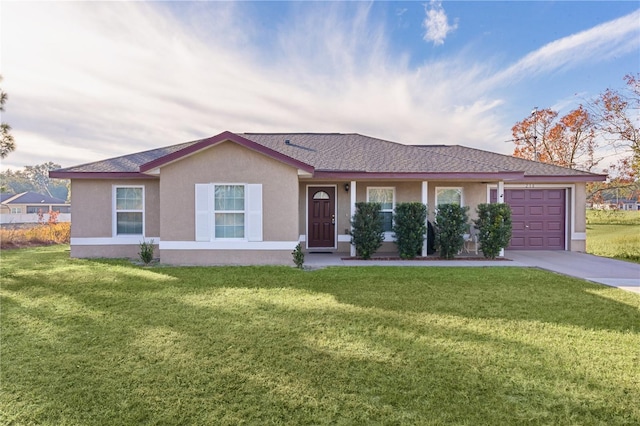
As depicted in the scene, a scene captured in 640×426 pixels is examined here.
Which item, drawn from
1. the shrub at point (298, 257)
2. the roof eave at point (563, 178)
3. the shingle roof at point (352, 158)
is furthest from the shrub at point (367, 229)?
the roof eave at point (563, 178)

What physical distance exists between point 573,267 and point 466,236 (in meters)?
2.95

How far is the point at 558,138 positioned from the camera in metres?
21.2

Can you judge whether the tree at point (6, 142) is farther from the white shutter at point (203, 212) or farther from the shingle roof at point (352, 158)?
the white shutter at point (203, 212)

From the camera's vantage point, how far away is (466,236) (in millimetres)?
10531

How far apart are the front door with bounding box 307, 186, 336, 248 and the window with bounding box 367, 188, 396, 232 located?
1406mm

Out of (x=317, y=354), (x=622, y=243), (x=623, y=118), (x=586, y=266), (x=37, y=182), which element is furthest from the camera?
(x=37, y=182)

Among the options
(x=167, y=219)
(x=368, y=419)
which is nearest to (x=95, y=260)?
(x=167, y=219)

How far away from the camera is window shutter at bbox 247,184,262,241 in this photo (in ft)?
28.7

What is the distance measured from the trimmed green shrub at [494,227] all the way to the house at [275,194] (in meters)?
0.94

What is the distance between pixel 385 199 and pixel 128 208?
8886mm

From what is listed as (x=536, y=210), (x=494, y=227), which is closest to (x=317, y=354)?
(x=494, y=227)

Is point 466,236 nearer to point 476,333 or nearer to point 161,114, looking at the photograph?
point 476,333

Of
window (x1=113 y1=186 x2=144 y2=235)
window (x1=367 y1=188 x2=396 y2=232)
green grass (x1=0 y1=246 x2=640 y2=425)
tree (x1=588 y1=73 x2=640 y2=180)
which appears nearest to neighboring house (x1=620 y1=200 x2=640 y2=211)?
tree (x1=588 y1=73 x2=640 y2=180)

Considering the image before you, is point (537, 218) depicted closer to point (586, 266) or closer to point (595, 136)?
point (586, 266)
